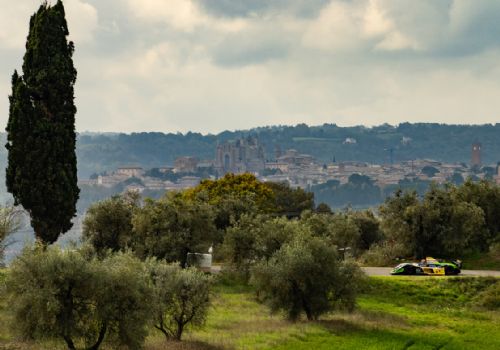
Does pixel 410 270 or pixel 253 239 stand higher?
pixel 253 239

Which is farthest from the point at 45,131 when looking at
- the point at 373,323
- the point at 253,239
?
the point at 373,323

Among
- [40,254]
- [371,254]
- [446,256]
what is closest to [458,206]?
[446,256]

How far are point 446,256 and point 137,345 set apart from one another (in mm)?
48263

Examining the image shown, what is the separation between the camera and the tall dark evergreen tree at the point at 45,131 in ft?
200

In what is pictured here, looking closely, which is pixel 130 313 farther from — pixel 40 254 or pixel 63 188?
pixel 63 188

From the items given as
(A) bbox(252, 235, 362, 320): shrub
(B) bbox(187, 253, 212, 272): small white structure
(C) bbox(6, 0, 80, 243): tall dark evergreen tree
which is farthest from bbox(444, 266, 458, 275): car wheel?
(C) bbox(6, 0, 80, 243): tall dark evergreen tree

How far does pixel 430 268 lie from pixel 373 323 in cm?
1826

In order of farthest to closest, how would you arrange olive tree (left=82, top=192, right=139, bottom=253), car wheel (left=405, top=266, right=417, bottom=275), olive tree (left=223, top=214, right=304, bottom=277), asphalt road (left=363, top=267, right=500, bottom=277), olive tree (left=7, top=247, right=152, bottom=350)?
olive tree (left=82, top=192, right=139, bottom=253) → car wheel (left=405, top=266, right=417, bottom=275) → asphalt road (left=363, top=267, right=500, bottom=277) → olive tree (left=223, top=214, right=304, bottom=277) → olive tree (left=7, top=247, right=152, bottom=350)

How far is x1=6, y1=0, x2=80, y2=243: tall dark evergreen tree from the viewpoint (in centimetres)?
6091

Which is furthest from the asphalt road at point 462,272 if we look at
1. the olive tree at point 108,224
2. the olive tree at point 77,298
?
the olive tree at point 77,298

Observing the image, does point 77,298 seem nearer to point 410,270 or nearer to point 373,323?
point 373,323

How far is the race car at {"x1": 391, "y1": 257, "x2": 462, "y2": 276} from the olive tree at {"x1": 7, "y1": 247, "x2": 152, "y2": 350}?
1436 inches

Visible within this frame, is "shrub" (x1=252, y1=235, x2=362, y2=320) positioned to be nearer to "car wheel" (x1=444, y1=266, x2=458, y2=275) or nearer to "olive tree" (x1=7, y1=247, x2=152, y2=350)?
"olive tree" (x1=7, y1=247, x2=152, y2=350)

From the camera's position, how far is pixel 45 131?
6200cm
